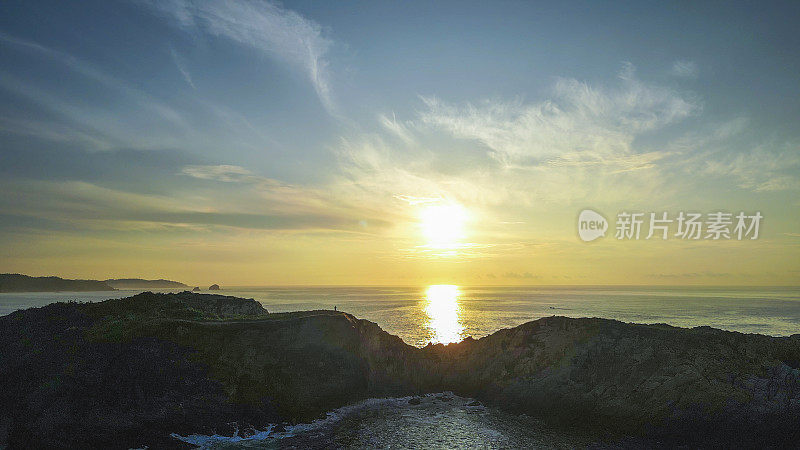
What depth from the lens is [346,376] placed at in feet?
121

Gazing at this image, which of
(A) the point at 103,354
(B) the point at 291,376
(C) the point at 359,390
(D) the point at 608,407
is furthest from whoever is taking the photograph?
(C) the point at 359,390

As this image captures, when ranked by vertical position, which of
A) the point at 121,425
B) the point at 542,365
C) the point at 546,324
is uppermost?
the point at 546,324

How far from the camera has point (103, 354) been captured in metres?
32.3

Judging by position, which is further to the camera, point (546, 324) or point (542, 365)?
point (546, 324)

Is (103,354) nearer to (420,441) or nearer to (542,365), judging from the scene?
(420,441)

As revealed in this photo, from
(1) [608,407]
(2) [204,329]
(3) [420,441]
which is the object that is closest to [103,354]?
(2) [204,329]

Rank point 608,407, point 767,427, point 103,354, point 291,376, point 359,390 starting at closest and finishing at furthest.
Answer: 1. point 767,427
2. point 608,407
3. point 103,354
4. point 291,376
5. point 359,390

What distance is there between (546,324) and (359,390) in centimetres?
1867

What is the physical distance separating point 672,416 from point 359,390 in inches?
950

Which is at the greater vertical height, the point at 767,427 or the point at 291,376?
the point at 767,427

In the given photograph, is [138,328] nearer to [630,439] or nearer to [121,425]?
[121,425]

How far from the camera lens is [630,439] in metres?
27.0

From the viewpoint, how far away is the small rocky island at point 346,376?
26.7 metres

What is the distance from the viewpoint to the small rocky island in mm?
26703
